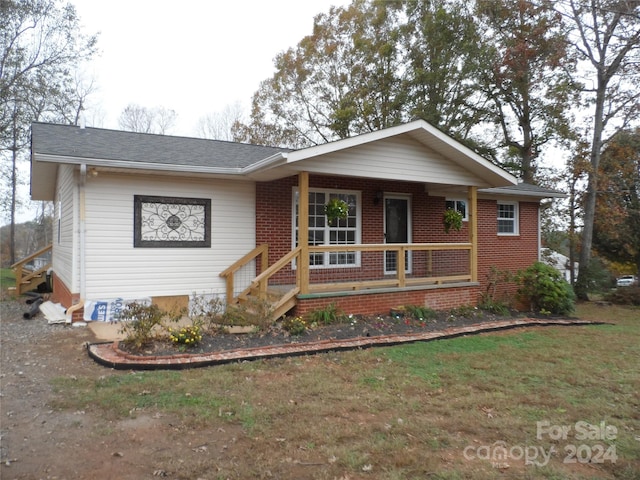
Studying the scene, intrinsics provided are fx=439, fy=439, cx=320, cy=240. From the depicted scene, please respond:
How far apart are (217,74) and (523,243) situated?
18965mm

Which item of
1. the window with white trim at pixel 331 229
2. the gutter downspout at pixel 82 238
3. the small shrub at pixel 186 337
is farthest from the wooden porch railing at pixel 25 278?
the small shrub at pixel 186 337

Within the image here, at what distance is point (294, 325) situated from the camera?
7.52 meters

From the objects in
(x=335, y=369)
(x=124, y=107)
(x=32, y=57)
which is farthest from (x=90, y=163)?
(x=124, y=107)

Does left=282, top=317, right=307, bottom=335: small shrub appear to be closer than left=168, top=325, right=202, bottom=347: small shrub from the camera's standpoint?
No

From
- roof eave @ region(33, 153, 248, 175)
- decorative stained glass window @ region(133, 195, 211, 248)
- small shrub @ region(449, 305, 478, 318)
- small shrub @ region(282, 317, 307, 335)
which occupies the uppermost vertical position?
roof eave @ region(33, 153, 248, 175)

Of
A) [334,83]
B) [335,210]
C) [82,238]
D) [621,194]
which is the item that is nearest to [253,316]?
[335,210]

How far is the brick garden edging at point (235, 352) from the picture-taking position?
559 cm

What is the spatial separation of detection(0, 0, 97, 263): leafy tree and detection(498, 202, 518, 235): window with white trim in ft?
65.6

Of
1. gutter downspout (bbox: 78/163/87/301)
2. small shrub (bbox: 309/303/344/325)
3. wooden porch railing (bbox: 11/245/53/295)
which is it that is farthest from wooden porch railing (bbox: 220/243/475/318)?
wooden porch railing (bbox: 11/245/53/295)

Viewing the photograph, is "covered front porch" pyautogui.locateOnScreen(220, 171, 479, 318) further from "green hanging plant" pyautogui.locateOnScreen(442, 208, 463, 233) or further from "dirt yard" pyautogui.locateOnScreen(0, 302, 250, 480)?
"dirt yard" pyautogui.locateOnScreen(0, 302, 250, 480)

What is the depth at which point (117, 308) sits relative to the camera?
8188 mm

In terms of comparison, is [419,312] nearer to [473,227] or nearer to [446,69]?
[473,227]

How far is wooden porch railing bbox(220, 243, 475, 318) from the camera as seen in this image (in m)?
8.12

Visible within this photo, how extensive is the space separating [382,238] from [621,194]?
13.7 m
